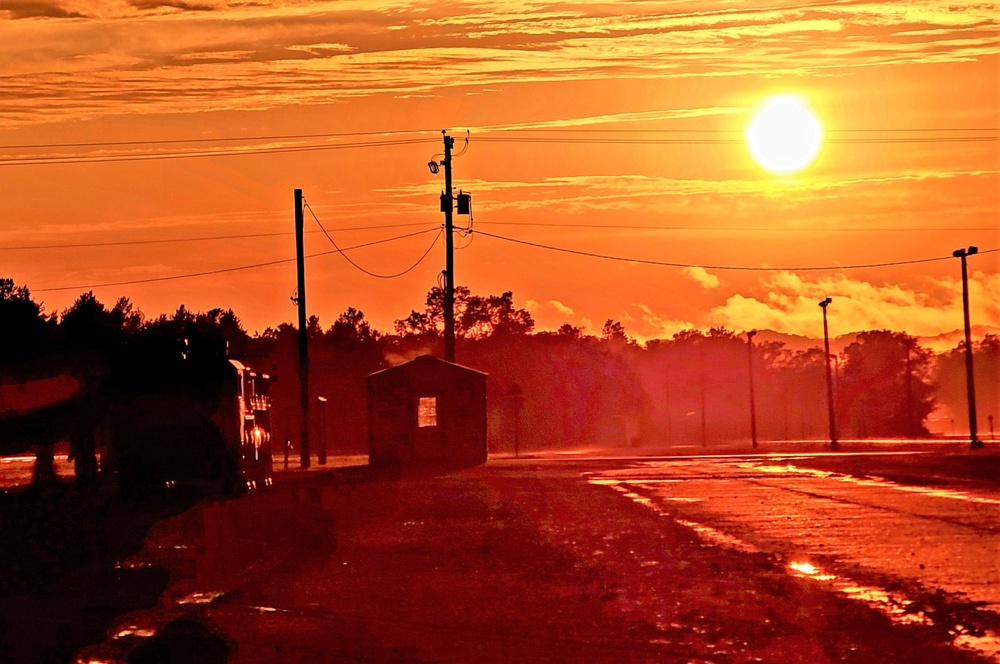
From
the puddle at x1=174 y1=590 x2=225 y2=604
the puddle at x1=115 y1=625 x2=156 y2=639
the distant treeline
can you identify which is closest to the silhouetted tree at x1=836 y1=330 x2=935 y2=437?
the distant treeline

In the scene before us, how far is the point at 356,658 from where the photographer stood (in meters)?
9.93

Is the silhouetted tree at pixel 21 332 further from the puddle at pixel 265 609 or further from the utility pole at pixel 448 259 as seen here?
the puddle at pixel 265 609

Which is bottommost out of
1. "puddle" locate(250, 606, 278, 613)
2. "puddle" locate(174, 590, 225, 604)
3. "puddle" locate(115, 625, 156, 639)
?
"puddle" locate(115, 625, 156, 639)

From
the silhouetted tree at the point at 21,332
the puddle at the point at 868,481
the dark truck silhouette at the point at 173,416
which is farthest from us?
the silhouetted tree at the point at 21,332

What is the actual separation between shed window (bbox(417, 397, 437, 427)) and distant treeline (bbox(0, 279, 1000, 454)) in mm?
6353

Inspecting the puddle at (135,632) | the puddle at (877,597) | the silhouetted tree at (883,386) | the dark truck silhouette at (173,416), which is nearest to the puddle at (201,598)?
the puddle at (135,632)

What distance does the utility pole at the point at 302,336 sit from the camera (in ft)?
162

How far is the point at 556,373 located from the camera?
12194 centimetres

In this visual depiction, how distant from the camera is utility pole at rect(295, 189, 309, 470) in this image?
4941 centimetres

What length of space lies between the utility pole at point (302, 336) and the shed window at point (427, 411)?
13.4 ft

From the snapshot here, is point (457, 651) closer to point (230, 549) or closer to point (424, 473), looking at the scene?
point (230, 549)

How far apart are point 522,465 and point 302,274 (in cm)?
1104

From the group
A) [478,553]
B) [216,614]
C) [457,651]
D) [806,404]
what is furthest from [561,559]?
[806,404]

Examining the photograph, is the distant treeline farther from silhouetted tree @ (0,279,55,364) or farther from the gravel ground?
the gravel ground
